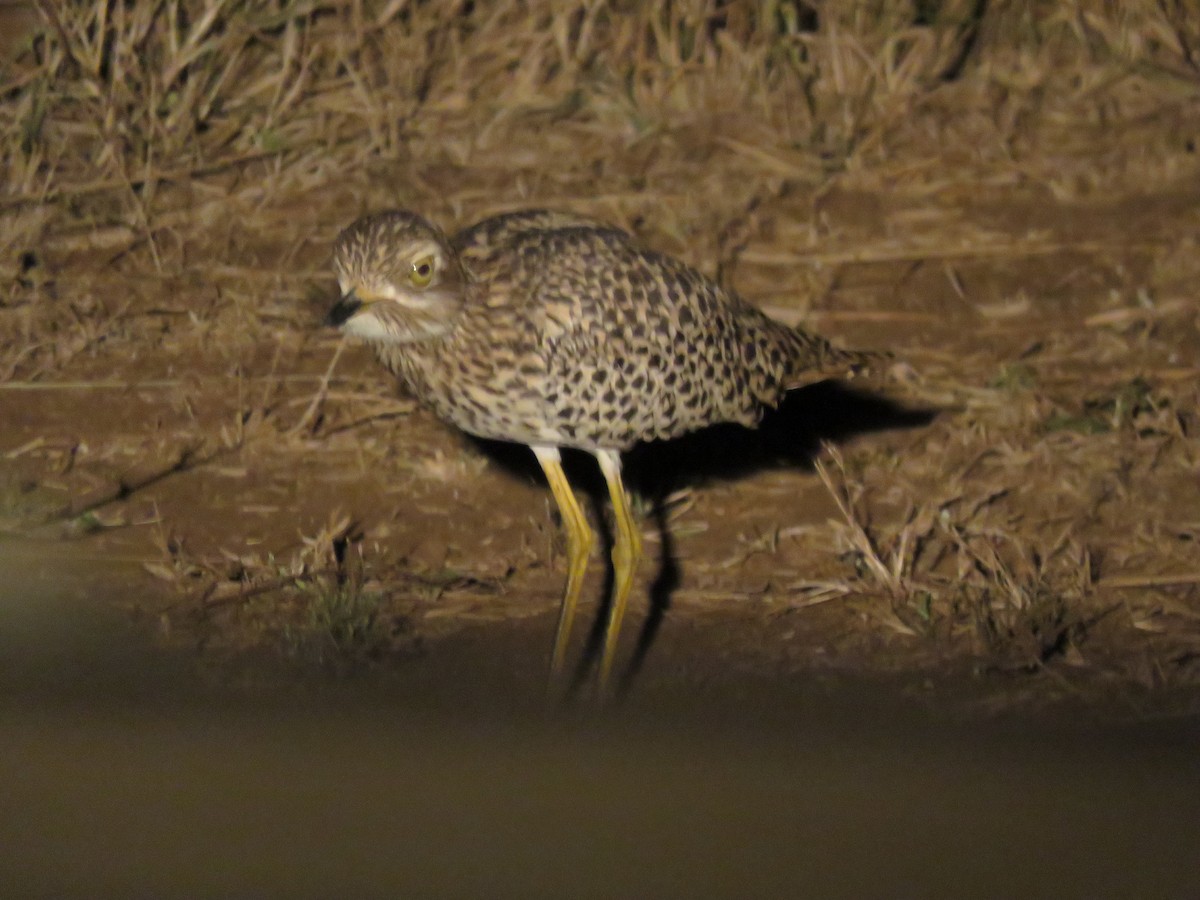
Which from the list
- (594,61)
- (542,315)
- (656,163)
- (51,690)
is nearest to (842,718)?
(542,315)

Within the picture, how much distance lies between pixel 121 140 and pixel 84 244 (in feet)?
1.50

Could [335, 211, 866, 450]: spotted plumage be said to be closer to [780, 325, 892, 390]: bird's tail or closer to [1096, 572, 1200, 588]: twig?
[780, 325, 892, 390]: bird's tail

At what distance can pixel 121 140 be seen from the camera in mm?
6086

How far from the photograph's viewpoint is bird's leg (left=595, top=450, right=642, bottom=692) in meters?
4.13

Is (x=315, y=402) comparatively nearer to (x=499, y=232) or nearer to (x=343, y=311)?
(x=499, y=232)

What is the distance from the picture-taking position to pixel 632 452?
197 inches

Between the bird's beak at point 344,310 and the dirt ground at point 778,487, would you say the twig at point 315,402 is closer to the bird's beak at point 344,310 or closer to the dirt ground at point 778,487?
the dirt ground at point 778,487

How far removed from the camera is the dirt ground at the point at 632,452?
3.46 metres

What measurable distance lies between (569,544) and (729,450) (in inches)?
35.5

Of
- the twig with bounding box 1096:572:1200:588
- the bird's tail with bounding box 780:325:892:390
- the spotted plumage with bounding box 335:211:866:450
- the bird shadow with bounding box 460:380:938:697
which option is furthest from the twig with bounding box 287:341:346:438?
the twig with bounding box 1096:572:1200:588

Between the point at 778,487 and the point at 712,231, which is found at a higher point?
the point at 712,231

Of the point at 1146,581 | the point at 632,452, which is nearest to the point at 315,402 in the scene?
the point at 632,452

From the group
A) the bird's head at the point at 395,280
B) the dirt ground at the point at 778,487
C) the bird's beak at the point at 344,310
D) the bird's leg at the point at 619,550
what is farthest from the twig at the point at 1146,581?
the bird's beak at the point at 344,310

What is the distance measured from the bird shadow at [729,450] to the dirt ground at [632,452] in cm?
2
